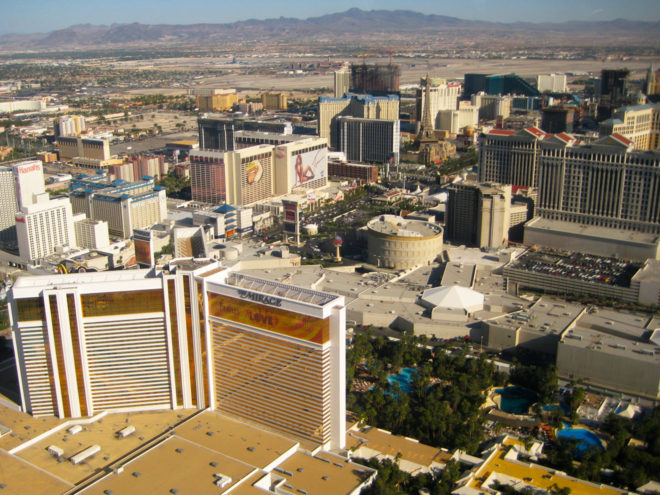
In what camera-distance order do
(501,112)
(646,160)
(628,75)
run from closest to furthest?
1. (646,160)
2. (628,75)
3. (501,112)

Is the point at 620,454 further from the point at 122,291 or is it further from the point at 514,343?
the point at 122,291

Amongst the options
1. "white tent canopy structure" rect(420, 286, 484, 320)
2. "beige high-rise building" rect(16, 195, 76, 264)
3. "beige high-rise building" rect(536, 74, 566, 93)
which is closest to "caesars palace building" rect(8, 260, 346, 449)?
"white tent canopy structure" rect(420, 286, 484, 320)

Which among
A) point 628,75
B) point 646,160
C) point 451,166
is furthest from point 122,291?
point 628,75

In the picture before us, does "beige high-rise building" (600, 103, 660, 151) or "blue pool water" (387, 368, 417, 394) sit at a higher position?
"beige high-rise building" (600, 103, 660, 151)

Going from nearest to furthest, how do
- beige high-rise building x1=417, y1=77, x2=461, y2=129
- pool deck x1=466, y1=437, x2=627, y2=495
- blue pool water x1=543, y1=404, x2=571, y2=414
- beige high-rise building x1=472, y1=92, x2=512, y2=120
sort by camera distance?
pool deck x1=466, y1=437, x2=627, y2=495 → blue pool water x1=543, y1=404, x2=571, y2=414 → beige high-rise building x1=417, y1=77, x2=461, y2=129 → beige high-rise building x1=472, y1=92, x2=512, y2=120

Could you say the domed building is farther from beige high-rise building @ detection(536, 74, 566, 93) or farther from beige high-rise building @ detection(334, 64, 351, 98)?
beige high-rise building @ detection(536, 74, 566, 93)

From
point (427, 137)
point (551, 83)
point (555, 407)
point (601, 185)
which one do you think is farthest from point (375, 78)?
point (555, 407)

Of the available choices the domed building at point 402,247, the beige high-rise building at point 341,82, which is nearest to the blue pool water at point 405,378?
the domed building at point 402,247
